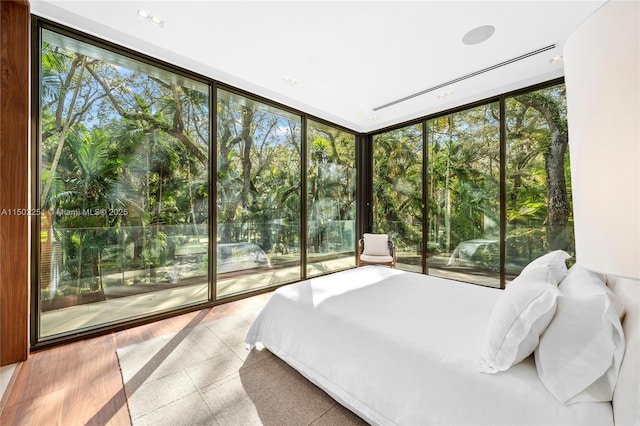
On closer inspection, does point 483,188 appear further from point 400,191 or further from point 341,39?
point 341,39

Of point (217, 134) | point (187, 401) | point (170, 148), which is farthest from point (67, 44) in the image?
point (187, 401)

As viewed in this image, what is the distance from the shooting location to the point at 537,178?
138 inches

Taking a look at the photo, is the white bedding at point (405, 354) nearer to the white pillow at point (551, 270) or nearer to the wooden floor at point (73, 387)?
the white pillow at point (551, 270)

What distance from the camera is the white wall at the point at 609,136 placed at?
0.49 m

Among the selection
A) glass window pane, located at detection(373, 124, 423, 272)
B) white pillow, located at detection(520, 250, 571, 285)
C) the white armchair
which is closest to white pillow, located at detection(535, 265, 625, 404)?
white pillow, located at detection(520, 250, 571, 285)

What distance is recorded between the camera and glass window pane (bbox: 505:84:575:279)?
3332 mm

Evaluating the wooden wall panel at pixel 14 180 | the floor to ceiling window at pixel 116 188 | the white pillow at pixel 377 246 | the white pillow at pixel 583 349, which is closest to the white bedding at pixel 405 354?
the white pillow at pixel 583 349

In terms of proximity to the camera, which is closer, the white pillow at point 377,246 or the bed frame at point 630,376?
the bed frame at point 630,376

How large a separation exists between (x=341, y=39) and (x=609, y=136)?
2.58 meters

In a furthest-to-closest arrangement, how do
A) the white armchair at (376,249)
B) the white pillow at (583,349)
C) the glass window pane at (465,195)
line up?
the white armchair at (376,249)
the glass window pane at (465,195)
the white pillow at (583,349)

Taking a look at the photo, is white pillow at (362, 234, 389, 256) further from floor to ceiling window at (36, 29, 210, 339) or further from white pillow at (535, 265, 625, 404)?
white pillow at (535, 265, 625, 404)

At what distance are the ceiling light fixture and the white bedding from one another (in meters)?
2.56

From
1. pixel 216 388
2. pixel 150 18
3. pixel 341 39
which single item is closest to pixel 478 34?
pixel 341 39

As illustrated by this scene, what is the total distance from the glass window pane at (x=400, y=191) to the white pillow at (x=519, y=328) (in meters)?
3.58
